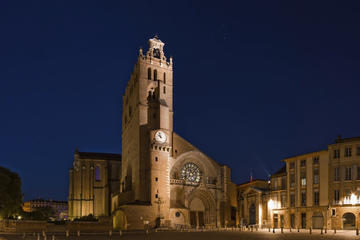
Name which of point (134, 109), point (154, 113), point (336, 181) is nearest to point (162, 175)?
point (154, 113)

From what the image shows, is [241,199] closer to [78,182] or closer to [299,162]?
[299,162]

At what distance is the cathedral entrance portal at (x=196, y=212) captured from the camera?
7300 centimetres

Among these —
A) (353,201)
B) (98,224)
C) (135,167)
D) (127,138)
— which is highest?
(127,138)

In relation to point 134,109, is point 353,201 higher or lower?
lower

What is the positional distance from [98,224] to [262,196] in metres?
31.4

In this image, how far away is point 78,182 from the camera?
9019 cm

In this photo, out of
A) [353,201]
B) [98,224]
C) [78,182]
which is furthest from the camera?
[78,182]

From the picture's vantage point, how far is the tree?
54.6m

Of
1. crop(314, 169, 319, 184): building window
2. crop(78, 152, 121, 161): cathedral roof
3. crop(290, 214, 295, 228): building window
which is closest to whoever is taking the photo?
crop(314, 169, 319, 184): building window

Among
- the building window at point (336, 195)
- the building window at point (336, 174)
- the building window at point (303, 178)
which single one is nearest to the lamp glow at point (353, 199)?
the building window at point (336, 195)

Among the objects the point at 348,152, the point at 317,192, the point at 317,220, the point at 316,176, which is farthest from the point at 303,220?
the point at 348,152

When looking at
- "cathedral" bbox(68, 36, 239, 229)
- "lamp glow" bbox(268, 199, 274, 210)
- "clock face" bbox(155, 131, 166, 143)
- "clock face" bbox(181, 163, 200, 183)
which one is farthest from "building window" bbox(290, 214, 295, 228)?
"clock face" bbox(155, 131, 166, 143)

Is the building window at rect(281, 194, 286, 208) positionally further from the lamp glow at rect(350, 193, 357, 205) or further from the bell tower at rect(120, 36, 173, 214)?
the bell tower at rect(120, 36, 173, 214)

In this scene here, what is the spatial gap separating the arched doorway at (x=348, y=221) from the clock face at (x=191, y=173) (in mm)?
27389
